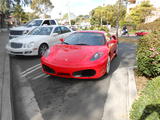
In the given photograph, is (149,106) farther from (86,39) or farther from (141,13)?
(141,13)

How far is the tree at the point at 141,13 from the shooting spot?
37.0m

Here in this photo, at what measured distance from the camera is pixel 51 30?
8.07 meters

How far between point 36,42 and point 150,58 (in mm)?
4775

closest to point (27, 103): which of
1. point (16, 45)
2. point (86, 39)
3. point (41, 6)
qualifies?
point (86, 39)

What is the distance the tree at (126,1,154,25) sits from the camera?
3700cm

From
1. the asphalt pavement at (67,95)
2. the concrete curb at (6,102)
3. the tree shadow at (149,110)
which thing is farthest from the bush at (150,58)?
the concrete curb at (6,102)

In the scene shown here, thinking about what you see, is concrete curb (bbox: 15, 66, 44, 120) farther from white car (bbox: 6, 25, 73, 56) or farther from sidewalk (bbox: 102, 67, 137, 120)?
white car (bbox: 6, 25, 73, 56)

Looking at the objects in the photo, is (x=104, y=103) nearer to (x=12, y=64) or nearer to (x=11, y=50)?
(x=12, y=64)

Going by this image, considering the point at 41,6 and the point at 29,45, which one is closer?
the point at 29,45

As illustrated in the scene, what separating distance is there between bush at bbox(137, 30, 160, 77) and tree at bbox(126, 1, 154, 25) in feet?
117

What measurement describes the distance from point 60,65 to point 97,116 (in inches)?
67.8

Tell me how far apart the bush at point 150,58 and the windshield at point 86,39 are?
140 cm

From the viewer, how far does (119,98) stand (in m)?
3.51

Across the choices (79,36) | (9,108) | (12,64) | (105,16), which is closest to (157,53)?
(79,36)
